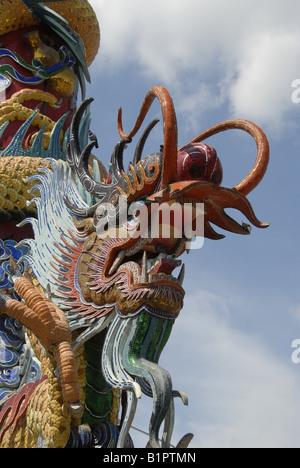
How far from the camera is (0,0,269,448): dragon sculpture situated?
6352mm

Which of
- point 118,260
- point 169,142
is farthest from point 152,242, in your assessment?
point 169,142

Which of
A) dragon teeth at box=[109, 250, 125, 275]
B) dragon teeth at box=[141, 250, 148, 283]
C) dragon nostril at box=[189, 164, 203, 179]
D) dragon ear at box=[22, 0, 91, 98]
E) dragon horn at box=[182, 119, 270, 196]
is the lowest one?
dragon teeth at box=[141, 250, 148, 283]

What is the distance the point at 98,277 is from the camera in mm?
6934

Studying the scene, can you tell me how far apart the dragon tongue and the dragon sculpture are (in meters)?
0.01

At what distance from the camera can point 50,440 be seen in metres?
6.32

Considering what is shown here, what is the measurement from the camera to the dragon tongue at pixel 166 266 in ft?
21.7

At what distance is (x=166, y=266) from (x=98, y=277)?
2.24 feet

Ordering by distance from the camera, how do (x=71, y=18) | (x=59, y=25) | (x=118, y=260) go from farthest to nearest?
(x=71, y=18), (x=59, y=25), (x=118, y=260)

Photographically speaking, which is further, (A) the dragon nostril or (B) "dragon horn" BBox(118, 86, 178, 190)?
(A) the dragon nostril

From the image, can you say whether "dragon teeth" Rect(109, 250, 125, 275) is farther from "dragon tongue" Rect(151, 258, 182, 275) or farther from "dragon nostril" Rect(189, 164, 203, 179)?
"dragon nostril" Rect(189, 164, 203, 179)

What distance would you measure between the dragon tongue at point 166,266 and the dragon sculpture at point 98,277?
0.4 inches

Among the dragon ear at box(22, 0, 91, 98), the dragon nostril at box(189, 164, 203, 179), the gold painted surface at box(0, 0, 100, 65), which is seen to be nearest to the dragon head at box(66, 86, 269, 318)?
the dragon nostril at box(189, 164, 203, 179)

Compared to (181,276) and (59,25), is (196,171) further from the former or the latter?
(59,25)

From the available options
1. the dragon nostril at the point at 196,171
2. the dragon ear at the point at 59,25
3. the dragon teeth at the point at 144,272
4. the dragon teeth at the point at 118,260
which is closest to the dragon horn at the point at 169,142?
the dragon nostril at the point at 196,171
